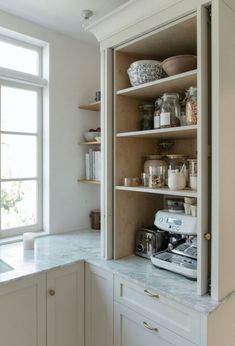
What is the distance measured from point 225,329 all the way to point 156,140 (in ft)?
4.05

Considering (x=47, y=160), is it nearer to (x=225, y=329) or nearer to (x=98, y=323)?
(x=98, y=323)

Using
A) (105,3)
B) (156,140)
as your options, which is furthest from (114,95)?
(105,3)

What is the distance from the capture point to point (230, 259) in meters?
1.34

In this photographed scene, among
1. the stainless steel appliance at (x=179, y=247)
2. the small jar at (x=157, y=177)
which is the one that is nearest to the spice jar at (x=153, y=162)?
the small jar at (x=157, y=177)

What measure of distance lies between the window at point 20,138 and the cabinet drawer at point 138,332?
1148mm

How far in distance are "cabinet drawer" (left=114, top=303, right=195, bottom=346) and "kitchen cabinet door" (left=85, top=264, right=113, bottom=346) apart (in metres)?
0.06

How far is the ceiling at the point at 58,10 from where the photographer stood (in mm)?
1946

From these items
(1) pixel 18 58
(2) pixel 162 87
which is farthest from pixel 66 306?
(1) pixel 18 58

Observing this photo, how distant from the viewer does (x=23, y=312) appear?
60.8 inches

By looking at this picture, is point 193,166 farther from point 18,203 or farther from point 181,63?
point 18,203

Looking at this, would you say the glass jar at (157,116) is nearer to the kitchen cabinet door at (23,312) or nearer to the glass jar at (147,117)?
the glass jar at (147,117)

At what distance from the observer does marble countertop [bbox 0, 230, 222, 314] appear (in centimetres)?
131

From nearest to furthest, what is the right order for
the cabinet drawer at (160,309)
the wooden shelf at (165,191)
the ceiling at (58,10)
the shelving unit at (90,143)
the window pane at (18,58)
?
the cabinet drawer at (160,309) → the wooden shelf at (165,191) → the ceiling at (58,10) → the window pane at (18,58) → the shelving unit at (90,143)

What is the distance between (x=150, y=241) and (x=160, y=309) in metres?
0.47
